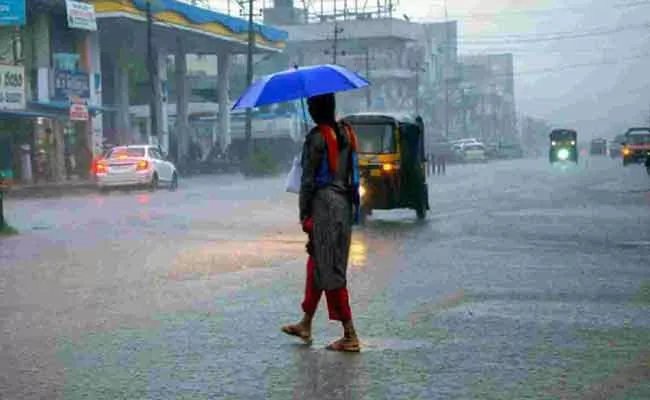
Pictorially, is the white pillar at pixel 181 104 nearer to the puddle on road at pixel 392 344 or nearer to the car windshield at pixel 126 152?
the car windshield at pixel 126 152

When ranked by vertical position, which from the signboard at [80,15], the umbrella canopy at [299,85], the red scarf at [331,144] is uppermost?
the signboard at [80,15]

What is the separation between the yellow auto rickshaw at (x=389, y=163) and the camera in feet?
62.7

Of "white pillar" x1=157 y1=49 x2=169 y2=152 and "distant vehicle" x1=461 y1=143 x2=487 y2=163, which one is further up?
"white pillar" x1=157 y1=49 x2=169 y2=152

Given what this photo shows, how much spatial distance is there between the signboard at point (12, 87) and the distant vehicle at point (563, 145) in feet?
136

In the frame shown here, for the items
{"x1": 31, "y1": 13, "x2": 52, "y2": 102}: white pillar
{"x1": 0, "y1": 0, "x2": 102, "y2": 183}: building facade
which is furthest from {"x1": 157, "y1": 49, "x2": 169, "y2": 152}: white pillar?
{"x1": 31, "y1": 13, "x2": 52, "y2": 102}: white pillar

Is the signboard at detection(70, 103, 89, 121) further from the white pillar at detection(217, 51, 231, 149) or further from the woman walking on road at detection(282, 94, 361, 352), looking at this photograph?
the woman walking on road at detection(282, 94, 361, 352)

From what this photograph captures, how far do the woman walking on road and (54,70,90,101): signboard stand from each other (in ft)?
127

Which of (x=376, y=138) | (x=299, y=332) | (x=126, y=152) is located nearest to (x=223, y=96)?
(x=126, y=152)

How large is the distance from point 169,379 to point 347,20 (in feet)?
360

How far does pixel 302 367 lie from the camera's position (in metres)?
6.53

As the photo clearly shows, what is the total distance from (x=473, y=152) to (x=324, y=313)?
248 ft

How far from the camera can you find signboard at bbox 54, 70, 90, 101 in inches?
1736

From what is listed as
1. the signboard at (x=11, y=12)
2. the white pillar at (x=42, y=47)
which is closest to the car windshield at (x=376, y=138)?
the signboard at (x=11, y=12)

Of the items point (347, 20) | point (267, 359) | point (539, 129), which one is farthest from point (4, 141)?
point (539, 129)
